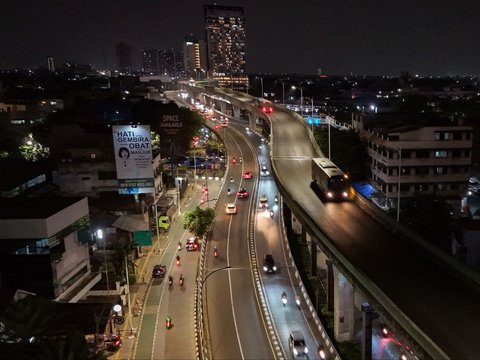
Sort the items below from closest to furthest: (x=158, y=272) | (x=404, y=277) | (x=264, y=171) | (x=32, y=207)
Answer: (x=404, y=277) < (x=32, y=207) < (x=158, y=272) < (x=264, y=171)

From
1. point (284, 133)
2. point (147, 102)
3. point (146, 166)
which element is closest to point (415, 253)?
point (146, 166)

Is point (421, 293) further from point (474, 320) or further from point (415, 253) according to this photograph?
point (415, 253)

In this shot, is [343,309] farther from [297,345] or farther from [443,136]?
[443,136]

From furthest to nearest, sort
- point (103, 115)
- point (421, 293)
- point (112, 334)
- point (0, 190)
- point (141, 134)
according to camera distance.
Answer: point (103, 115)
point (0, 190)
point (141, 134)
point (112, 334)
point (421, 293)

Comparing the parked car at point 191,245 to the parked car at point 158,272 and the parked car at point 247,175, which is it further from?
the parked car at point 247,175

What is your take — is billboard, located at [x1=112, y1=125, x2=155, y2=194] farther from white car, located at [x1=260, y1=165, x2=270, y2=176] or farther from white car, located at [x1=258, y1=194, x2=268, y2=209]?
white car, located at [x1=260, y1=165, x2=270, y2=176]

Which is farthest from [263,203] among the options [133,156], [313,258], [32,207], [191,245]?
[32,207]
